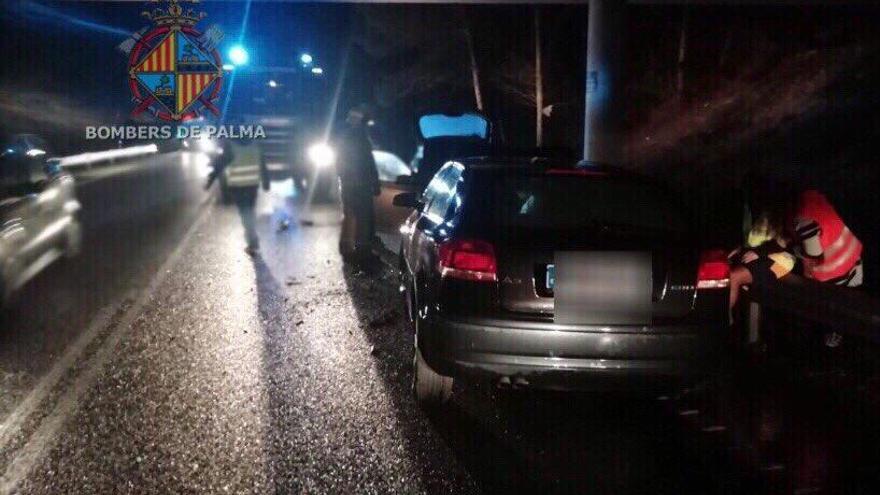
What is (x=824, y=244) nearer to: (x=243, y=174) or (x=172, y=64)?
(x=243, y=174)

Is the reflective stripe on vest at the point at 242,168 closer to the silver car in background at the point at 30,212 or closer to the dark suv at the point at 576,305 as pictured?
the silver car in background at the point at 30,212

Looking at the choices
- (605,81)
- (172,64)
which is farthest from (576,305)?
(172,64)

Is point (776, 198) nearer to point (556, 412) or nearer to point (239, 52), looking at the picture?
point (556, 412)

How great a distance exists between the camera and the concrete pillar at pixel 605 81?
886 cm

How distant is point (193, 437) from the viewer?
14.3 ft

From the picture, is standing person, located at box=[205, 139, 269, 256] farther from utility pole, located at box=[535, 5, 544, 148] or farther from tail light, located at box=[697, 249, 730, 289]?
tail light, located at box=[697, 249, 730, 289]

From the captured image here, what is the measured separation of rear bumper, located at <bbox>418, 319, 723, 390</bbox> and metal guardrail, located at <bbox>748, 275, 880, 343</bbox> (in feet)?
4.06

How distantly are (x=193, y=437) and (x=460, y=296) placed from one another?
1629 millimetres

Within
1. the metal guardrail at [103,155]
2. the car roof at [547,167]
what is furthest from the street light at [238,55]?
the car roof at [547,167]

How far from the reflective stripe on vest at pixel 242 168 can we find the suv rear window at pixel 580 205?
770cm

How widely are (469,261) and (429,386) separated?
89cm

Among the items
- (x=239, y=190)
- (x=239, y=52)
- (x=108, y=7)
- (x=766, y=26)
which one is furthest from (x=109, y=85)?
(x=766, y=26)

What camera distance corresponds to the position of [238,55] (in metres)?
17.8

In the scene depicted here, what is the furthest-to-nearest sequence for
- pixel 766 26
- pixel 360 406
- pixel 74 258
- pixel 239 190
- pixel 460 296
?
pixel 766 26, pixel 239 190, pixel 74 258, pixel 360 406, pixel 460 296
